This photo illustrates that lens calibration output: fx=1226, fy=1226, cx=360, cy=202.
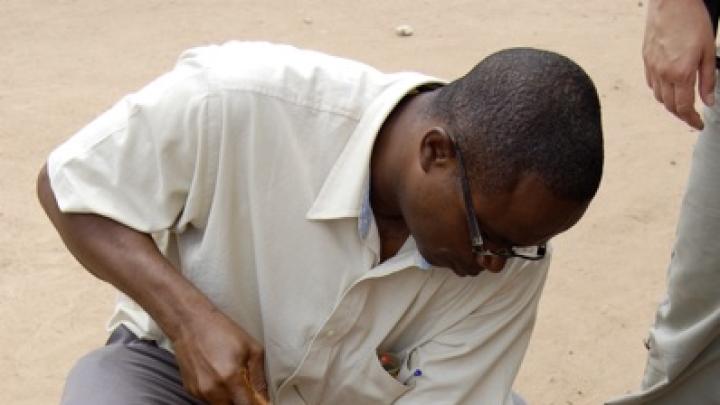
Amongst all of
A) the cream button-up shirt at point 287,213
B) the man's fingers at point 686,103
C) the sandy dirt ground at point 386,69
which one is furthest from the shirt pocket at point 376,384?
the sandy dirt ground at point 386,69

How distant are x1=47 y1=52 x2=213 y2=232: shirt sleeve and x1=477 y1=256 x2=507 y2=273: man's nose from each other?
515mm

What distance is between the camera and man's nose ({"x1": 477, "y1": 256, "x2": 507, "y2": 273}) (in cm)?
214

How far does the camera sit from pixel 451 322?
97.1 inches

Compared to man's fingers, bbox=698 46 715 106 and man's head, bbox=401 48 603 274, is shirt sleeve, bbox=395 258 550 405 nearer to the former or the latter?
man's head, bbox=401 48 603 274

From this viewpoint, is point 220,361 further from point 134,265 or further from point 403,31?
point 403,31

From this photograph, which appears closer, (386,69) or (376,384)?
(376,384)

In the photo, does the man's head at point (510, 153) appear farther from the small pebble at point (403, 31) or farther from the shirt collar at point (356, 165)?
the small pebble at point (403, 31)

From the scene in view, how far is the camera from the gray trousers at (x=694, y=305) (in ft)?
8.97

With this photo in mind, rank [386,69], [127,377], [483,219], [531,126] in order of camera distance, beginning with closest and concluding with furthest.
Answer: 1. [531,126]
2. [483,219]
3. [127,377]
4. [386,69]

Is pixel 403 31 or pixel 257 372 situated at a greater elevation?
pixel 257 372

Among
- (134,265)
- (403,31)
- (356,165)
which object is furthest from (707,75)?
(403,31)

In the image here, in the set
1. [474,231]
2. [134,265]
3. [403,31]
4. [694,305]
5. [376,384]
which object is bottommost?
[403,31]

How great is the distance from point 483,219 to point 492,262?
0.11 m

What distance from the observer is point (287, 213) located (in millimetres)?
2277
